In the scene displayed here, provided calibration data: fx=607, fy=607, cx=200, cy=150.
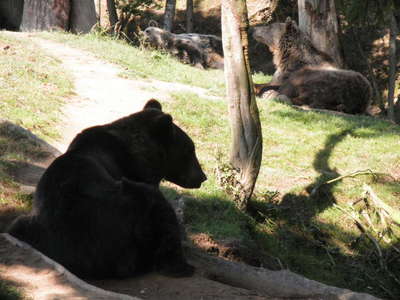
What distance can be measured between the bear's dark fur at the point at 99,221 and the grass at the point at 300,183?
232 centimetres

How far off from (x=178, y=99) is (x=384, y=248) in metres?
5.76

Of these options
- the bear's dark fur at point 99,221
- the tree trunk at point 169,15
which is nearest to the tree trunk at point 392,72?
the tree trunk at point 169,15

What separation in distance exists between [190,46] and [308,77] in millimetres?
5505

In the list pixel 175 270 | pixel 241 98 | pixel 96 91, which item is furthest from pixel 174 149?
pixel 96 91

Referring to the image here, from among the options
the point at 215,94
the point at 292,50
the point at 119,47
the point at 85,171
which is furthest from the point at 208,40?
the point at 85,171

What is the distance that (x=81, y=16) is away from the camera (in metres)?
18.9

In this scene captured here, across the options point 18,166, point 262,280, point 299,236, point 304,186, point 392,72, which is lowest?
point 299,236

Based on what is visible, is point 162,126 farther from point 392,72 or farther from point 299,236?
point 392,72

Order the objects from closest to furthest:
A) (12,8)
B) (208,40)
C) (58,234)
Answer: (58,234) → (12,8) → (208,40)

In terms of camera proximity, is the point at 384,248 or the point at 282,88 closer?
the point at 384,248

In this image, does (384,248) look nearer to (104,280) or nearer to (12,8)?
(104,280)

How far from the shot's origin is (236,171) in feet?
27.5

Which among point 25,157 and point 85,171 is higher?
point 85,171

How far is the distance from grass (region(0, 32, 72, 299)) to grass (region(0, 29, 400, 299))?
1921 mm
